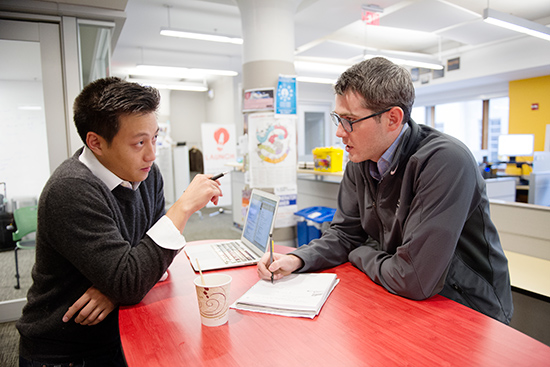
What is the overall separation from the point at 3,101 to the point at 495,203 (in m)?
3.75

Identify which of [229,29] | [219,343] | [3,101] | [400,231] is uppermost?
[229,29]

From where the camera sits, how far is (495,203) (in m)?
2.46

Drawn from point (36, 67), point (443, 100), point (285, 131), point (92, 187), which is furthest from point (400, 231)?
point (443, 100)

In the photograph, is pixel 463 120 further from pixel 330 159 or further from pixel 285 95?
pixel 285 95

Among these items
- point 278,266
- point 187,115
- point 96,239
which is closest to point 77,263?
point 96,239

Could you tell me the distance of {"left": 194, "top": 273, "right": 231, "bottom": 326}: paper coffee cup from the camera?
94cm

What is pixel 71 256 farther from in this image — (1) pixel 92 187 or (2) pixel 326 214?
(2) pixel 326 214

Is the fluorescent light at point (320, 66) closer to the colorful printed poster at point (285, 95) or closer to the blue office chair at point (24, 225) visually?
the colorful printed poster at point (285, 95)

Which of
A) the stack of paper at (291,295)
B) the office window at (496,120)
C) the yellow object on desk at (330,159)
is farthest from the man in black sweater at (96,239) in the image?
the office window at (496,120)

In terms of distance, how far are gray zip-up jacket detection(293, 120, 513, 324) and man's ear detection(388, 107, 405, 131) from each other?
55 mm

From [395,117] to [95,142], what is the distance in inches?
40.7

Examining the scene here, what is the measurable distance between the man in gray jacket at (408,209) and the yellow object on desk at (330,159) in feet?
7.80

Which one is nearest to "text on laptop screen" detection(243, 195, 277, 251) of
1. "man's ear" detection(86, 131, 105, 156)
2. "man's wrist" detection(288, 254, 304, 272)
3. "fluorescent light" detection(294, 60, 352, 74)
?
"man's wrist" detection(288, 254, 304, 272)

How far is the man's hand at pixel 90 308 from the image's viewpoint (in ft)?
3.57
